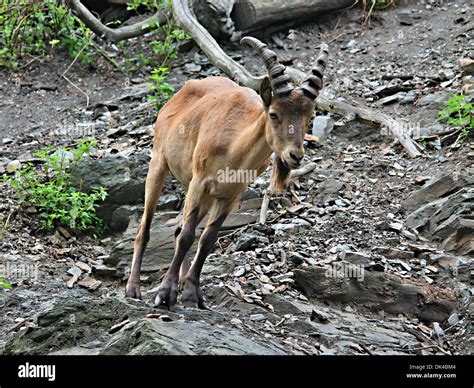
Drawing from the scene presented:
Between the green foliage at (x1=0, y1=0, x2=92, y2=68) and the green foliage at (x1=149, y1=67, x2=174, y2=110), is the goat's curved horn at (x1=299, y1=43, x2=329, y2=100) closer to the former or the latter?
the green foliage at (x1=149, y1=67, x2=174, y2=110)

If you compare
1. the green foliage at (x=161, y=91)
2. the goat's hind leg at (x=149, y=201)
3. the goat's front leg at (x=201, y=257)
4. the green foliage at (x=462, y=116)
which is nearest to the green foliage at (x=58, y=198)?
the goat's hind leg at (x=149, y=201)

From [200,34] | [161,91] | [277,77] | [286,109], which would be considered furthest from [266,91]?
[200,34]

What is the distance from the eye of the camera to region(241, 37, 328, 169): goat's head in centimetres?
751

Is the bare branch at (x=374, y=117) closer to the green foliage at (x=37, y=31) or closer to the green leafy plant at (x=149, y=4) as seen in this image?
the green leafy plant at (x=149, y=4)

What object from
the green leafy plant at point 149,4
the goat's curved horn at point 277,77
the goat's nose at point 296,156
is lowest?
the green leafy plant at point 149,4

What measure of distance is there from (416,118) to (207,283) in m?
5.54

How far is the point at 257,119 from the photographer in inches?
318

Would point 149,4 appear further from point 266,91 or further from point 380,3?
point 266,91

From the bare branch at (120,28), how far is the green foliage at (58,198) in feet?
15.6

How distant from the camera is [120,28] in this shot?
620 inches

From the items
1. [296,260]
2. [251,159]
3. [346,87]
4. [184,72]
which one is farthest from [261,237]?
[184,72]

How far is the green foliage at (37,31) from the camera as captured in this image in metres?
15.5

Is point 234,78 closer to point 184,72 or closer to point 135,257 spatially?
point 184,72

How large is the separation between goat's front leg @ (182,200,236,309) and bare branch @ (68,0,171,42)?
26.0 feet
